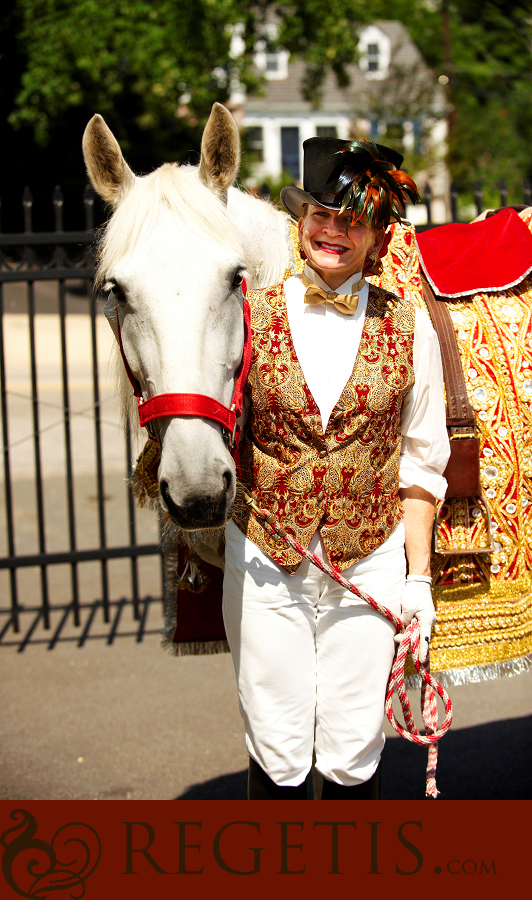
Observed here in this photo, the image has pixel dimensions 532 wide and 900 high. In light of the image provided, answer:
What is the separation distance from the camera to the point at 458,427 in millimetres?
1990

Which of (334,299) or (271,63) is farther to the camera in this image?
(271,63)

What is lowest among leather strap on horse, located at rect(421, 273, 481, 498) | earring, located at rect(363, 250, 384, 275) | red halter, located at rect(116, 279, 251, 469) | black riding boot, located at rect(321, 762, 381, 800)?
black riding boot, located at rect(321, 762, 381, 800)

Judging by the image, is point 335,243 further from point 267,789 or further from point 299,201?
point 267,789

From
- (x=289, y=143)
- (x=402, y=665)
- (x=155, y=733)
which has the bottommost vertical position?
(x=155, y=733)

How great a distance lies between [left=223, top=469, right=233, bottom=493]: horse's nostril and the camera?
138cm

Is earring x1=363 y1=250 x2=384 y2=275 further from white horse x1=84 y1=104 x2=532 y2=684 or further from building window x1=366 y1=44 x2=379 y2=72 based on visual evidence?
building window x1=366 y1=44 x2=379 y2=72

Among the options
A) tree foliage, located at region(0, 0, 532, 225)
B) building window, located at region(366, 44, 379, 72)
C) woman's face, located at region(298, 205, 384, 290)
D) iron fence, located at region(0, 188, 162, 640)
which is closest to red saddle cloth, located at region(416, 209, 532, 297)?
woman's face, located at region(298, 205, 384, 290)

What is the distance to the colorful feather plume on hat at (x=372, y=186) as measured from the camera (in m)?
1.56

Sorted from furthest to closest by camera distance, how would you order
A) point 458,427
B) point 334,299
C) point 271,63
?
point 271,63
point 458,427
point 334,299

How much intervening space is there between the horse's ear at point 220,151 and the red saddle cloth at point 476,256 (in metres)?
0.73

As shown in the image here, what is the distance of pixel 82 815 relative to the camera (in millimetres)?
1735

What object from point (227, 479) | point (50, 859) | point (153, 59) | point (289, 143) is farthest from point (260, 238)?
point (289, 143)

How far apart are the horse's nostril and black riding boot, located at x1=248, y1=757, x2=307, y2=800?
775 millimetres

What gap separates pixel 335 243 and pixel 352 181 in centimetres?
14
